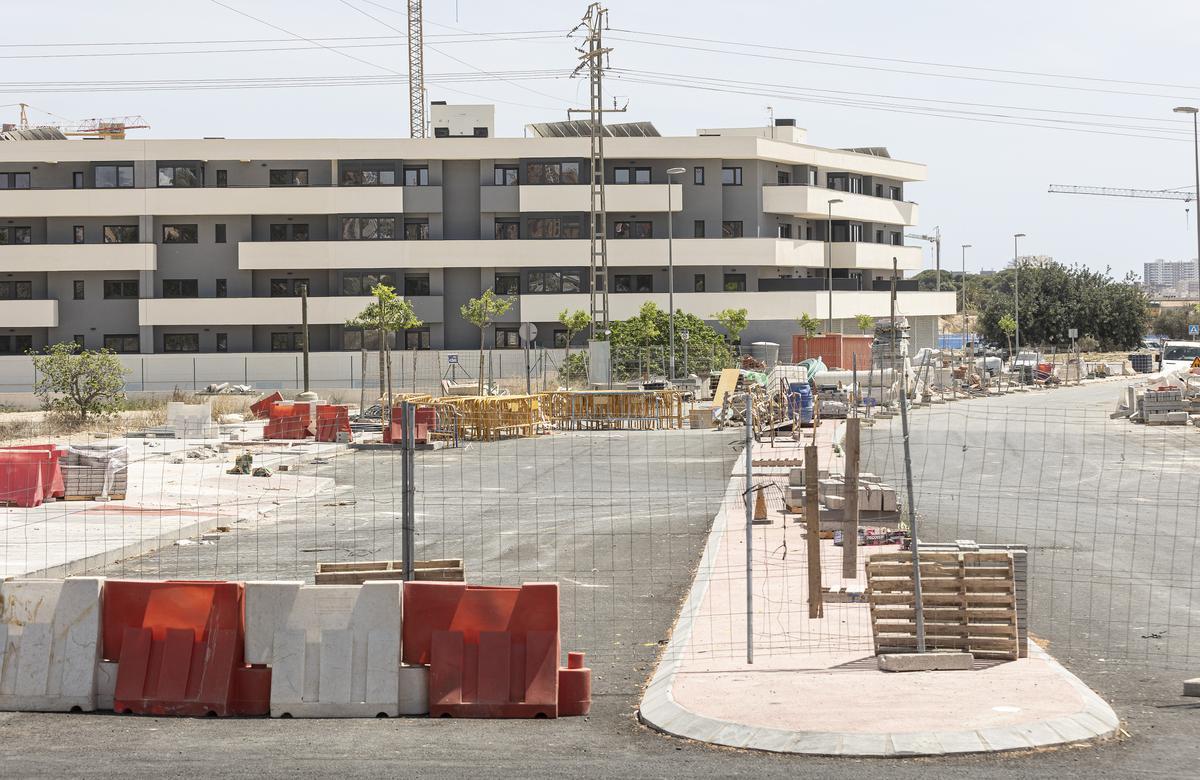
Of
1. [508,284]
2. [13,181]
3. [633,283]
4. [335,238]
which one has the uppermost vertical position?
[13,181]

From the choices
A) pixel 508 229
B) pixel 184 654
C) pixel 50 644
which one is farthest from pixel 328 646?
pixel 508 229

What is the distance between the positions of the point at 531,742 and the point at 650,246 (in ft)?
214

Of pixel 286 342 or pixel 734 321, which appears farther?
pixel 286 342

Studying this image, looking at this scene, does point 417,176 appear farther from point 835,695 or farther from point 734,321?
point 835,695

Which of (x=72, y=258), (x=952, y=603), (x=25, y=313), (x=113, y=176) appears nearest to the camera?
(x=952, y=603)

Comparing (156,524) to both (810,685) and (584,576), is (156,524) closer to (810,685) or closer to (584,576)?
(584,576)

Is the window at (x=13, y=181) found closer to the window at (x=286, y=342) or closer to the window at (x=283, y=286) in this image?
the window at (x=283, y=286)

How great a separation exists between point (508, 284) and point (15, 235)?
2613cm

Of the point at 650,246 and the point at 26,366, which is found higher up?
the point at 650,246

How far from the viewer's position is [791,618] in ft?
41.6

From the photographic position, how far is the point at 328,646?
10.0 meters

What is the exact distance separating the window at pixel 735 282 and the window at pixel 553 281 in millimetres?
8466

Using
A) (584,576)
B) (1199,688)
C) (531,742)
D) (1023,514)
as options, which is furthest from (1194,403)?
(531,742)

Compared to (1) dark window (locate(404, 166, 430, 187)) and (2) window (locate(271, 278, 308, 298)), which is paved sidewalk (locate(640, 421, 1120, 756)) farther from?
(2) window (locate(271, 278, 308, 298))
